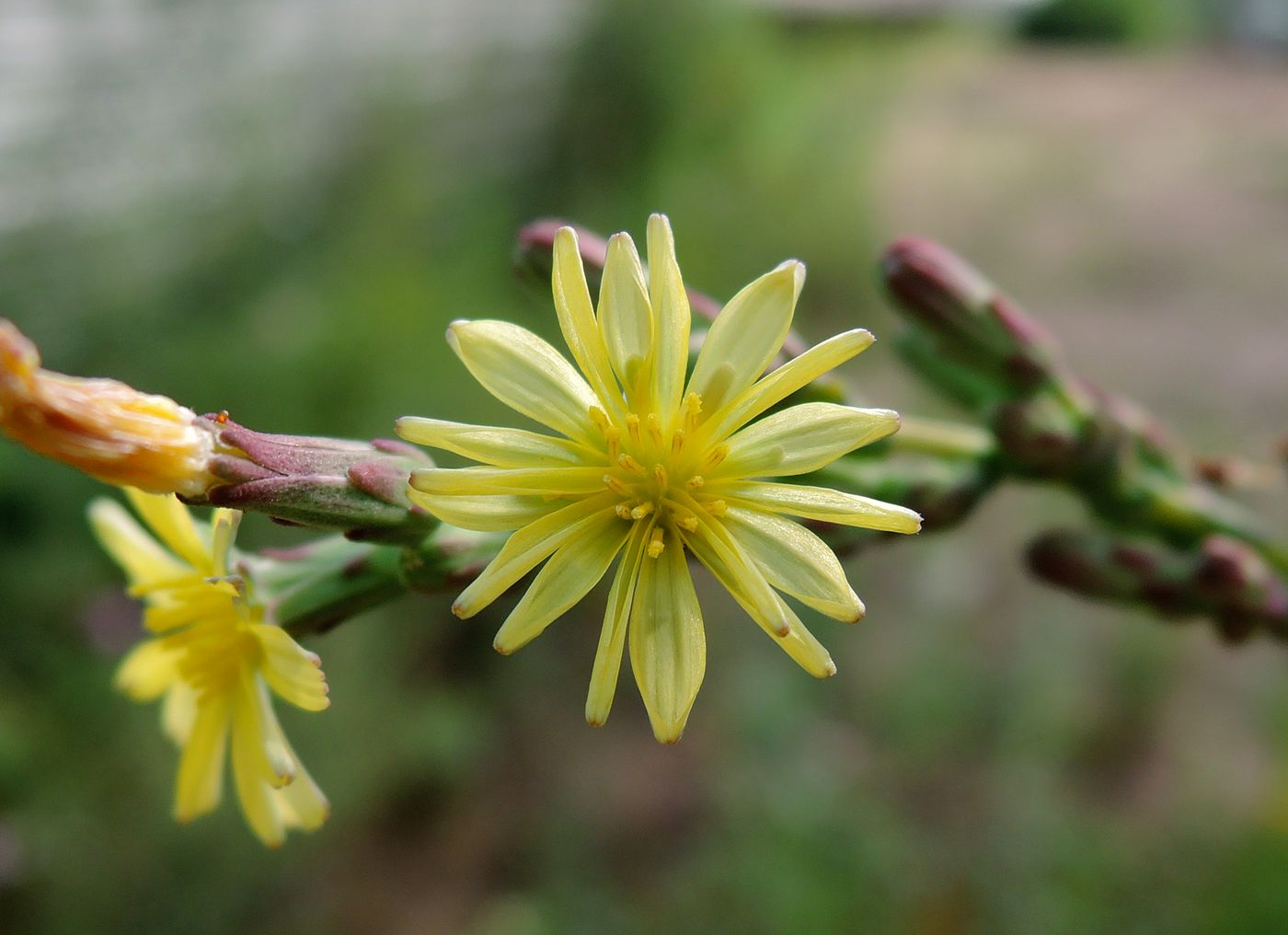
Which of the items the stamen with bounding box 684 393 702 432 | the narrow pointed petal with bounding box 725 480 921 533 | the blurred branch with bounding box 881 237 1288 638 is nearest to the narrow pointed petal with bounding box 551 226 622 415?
the stamen with bounding box 684 393 702 432

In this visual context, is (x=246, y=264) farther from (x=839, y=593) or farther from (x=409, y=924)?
(x=839, y=593)

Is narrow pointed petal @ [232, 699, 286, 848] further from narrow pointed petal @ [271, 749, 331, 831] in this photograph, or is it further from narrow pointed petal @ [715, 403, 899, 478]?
narrow pointed petal @ [715, 403, 899, 478]

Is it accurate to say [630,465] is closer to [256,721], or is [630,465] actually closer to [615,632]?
[615,632]

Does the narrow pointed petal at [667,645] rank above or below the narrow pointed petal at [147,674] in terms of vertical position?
above

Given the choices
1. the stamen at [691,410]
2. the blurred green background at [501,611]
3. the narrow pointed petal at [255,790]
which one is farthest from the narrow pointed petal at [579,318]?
the blurred green background at [501,611]

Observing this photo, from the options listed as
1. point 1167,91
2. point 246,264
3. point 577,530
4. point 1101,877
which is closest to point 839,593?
point 577,530

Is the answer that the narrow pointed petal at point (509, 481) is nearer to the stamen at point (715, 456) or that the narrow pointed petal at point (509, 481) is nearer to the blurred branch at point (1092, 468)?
the stamen at point (715, 456)
